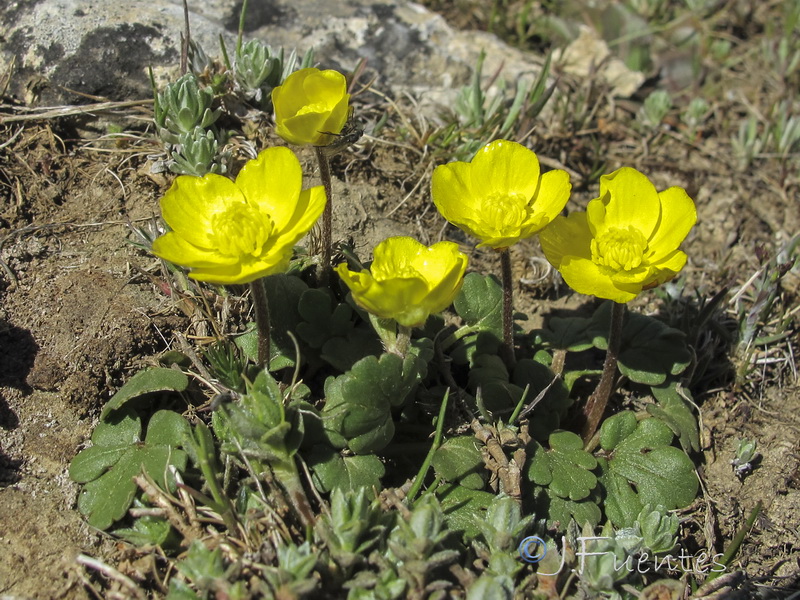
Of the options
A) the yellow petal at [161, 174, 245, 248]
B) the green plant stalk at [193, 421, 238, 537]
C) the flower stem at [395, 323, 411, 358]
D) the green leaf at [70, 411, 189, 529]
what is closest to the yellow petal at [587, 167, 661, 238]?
the flower stem at [395, 323, 411, 358]

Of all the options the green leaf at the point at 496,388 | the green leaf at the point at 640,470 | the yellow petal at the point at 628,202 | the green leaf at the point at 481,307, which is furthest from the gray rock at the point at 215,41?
the green leaf at the point at 640,470

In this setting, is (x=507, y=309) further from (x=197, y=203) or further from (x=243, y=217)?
(x=197, y=203)

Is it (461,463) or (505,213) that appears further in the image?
(505,213)

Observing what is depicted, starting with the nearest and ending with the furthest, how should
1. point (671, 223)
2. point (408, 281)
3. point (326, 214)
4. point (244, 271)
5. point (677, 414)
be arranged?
point (408, 281)
point (244, 271)
point (671, 223)
point (326, 214)
point (677, 414)

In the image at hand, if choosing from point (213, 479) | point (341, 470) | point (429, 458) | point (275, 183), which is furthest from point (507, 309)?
point (213, 479)

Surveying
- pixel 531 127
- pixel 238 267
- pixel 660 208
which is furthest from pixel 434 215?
pixel 238 267

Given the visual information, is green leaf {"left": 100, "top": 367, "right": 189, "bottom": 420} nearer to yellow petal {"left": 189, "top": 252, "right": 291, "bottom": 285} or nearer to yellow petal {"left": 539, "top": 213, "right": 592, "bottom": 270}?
yellow petal {"left": 189, "top": 252, "right": 291, "bottom": 285}
